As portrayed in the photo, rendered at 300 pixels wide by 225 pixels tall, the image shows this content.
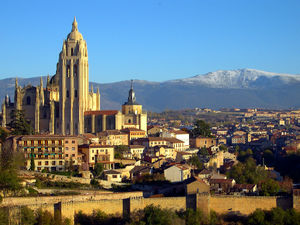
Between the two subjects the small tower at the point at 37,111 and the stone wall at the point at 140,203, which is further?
the small tower at the point at 37,111

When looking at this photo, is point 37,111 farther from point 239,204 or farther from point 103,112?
point 239,204

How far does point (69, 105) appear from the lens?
2904 inches

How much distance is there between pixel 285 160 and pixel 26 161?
25.9 m

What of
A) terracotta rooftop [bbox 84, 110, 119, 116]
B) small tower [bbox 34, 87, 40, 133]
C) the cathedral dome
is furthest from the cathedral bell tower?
small tower [bbox 34, 87, 40, 133]

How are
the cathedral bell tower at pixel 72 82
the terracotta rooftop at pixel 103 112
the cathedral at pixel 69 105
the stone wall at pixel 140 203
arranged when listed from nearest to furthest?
the stone wall at pixel 140 203, the terracotta rooftop at pixel 103 112, the cathedral at pixel 69 105, the cathedral bell tower at pixel 72 82

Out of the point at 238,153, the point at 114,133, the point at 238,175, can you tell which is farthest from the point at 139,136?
the point at 238,175

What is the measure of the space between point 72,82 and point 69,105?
230 cm

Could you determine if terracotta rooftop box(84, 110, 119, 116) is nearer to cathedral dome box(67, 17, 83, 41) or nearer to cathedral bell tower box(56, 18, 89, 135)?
cathedral bell tower box(56, 18, 89, 135)

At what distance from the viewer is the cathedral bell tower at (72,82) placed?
241 ft

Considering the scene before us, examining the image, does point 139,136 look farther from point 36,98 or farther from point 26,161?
point 26,161

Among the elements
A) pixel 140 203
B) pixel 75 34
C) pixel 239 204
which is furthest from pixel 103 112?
pixel 140 203

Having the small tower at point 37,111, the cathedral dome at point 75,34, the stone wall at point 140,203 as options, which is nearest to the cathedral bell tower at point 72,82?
the cathedral dome at point 75,34

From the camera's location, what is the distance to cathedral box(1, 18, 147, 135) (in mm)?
72938

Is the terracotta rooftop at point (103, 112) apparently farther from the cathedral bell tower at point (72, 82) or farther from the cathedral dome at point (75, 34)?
the cathedral dome at point (75, 34)
